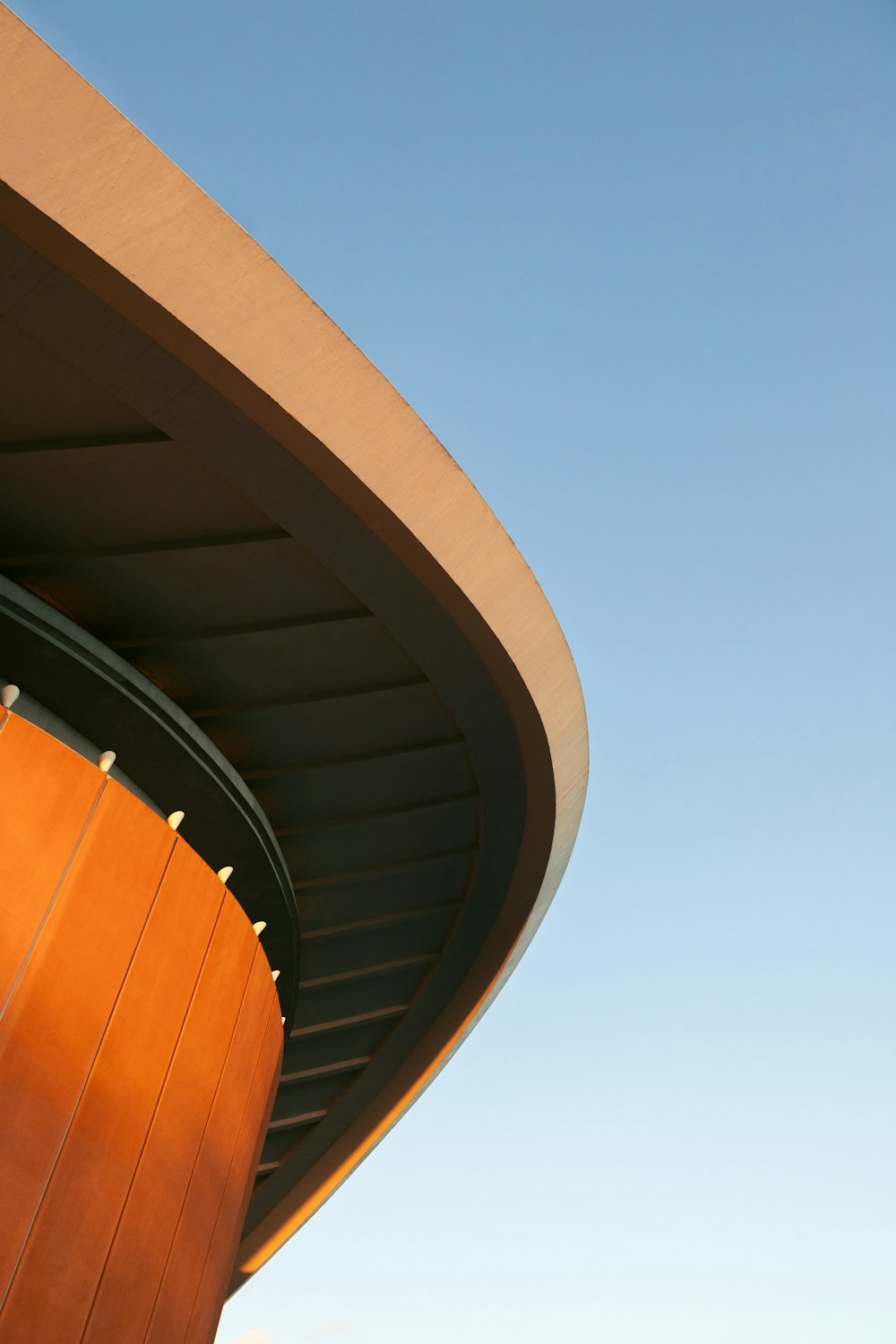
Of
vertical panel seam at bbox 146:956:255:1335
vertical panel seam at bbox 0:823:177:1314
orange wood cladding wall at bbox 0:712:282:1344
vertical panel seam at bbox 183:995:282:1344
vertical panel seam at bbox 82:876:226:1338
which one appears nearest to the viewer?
vertical panel seam at bbox 0:823:177:1314

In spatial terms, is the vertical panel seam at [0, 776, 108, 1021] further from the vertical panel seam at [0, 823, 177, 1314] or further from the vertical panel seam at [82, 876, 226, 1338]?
the vertical panel seam at [82, 876, 226, 1338]

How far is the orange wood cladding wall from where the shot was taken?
539 centimetres

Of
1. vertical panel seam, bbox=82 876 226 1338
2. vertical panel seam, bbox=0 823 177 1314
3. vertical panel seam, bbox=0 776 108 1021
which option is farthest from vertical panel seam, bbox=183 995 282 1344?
vertical panel seam, bbox=0 776 108 1021

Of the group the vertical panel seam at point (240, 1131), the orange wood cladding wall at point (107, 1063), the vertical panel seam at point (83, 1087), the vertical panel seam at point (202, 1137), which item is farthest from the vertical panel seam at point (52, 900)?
the vertical panel seam at point (240, 1131)

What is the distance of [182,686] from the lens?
8.63m

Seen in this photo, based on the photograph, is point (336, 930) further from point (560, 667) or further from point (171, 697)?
point (560, 667)

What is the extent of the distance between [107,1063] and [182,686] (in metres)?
3.39

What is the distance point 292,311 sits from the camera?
5.99m

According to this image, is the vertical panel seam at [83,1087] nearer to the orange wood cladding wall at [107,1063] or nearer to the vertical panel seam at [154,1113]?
the orange wood cladding wall at [107,1063]

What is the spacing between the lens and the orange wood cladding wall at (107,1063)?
539cm

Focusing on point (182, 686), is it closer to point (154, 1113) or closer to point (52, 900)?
point (52, 900)

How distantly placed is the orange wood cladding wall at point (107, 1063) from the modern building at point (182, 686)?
0.06ft

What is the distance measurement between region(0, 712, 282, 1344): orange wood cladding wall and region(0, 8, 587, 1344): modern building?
2 centimetres

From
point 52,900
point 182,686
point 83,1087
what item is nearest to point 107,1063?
point 83,1087
